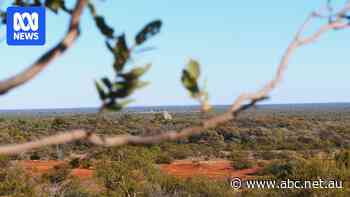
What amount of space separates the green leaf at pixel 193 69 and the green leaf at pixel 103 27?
30 centimetres

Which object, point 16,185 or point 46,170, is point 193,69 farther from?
point 46,170

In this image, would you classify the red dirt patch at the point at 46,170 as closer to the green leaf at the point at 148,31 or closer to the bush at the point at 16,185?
the bush at the point at 16,185

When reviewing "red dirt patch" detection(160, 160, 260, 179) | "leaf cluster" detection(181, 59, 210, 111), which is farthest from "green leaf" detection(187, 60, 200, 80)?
"red dirt patch" detection(160, 160, 260, 179)

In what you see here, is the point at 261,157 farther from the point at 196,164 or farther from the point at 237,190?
the point at 237,190

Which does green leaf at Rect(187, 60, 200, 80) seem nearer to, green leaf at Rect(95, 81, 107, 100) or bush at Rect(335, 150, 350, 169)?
green leaf at Rect(95, 81, 107, 100)

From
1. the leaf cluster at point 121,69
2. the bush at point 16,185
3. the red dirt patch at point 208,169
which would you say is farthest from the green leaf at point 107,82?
the red dirt patch at point 208,169

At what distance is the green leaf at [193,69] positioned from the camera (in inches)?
53.6

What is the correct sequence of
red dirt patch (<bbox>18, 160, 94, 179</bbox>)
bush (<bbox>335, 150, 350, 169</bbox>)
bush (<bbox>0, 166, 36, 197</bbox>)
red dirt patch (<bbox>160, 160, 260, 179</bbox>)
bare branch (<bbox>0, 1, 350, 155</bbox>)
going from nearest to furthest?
bare branch (<bbox>0, 1, 350, 155</bbox>) → bush (<bbox>0, 166, 36, 197</bbox>) → bush (<bbox>335, 150, 350, 169</bbox>) → red dirt patch (<bbox>18, 160, 94, 179</bbox>) → red dirt patch (<bbox>160, 160, 260, 179</bbox>)

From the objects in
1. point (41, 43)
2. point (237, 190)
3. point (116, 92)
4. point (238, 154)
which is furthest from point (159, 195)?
point (238, 154)

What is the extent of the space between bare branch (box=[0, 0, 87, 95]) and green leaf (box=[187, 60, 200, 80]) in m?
0.27

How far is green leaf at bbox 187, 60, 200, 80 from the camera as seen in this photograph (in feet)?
→ 4.47

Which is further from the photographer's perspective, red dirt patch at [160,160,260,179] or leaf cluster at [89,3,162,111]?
red dirt patch at [160,160,260,179]

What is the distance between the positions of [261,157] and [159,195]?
19036 mm

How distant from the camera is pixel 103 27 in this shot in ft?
5.21
